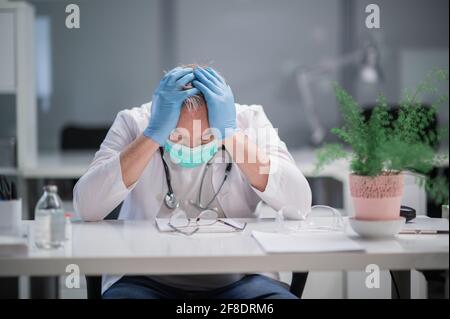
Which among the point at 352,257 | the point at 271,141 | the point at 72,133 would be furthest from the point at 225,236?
the point at 72,133

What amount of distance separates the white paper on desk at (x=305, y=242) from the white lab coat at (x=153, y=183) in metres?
0.25

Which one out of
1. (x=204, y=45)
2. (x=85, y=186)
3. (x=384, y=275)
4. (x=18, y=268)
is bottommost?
(x=384, y=275)

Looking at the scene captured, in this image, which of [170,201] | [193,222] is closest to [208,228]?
[193,222]

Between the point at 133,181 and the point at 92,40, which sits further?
the point at 92,40

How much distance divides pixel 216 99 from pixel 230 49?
342cm

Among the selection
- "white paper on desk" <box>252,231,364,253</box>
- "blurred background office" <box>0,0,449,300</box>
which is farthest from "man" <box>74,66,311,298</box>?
"blurred background office" <box>0,0,449,300</box>

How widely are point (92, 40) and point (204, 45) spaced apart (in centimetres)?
88

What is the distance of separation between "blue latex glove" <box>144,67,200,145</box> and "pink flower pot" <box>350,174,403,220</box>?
475mm

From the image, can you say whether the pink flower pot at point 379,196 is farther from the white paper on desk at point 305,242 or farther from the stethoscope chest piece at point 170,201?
the stethoscope chest piece at point 170,201

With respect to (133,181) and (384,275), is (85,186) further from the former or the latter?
(384,275)

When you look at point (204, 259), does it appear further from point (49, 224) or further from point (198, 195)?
point (198, 195)

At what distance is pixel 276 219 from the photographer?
1.68 m
